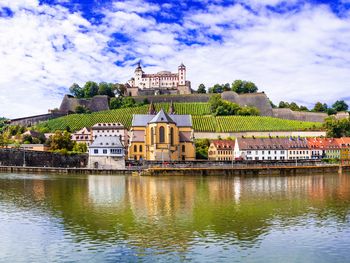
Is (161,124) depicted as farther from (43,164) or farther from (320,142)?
(320,142)

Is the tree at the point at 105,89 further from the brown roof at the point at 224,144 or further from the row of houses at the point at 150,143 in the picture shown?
the brown roof at the point at 224,144

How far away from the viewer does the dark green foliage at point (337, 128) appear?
8796cm

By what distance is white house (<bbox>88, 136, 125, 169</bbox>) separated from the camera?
199 ft

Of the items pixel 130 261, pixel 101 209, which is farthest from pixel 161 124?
pixel 130 261

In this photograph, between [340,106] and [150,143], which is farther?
[340,106]

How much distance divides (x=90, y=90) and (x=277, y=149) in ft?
229

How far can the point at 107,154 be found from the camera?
6103cm

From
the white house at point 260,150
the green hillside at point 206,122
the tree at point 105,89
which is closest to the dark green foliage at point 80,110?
the green hillside at point 206,122

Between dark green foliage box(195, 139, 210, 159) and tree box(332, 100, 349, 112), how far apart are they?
182ft

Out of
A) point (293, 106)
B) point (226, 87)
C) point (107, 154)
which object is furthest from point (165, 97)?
point (107, 154)

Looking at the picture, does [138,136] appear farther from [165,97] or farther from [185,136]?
Answer: [165,97]

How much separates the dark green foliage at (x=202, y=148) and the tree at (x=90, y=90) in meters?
56.6

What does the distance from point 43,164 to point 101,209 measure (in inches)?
1584

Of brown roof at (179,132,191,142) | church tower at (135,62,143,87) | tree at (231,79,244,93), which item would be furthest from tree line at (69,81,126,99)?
brown roof at (179,132,191,142)
